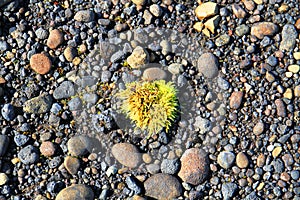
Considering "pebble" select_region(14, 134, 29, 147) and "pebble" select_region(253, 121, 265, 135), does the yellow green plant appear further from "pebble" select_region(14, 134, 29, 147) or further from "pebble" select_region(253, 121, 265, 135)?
"pebble" select_region(14, 134, 29, 147)

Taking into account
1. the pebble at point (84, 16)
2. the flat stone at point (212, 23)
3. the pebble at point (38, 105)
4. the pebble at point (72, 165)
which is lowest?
the pebble at point (72, 165)

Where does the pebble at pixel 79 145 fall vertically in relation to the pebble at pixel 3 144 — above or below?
below

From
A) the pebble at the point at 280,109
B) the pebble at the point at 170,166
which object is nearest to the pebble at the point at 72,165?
the pebble at the point at 170,166

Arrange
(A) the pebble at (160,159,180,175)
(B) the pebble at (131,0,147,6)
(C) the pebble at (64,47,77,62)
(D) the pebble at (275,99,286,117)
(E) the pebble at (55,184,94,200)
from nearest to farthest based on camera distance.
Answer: (E) the pebble at (55,184,94,200) → (A) the pebble at (160,159,180,175) → (D) the pebble at (275,99,286,117) → (C) the pebble at (64,47,77,62) → (B) the pebble at (131,0,147,6)

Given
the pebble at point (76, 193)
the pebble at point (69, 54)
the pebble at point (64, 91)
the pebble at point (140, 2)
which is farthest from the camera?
the pebble at point (140, 2)

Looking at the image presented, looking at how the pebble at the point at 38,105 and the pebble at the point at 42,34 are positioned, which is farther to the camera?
the pebble at the point at 42,34

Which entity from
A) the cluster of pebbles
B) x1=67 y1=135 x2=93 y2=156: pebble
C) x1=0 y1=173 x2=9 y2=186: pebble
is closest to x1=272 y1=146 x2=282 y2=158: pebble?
the cluster of pebbles

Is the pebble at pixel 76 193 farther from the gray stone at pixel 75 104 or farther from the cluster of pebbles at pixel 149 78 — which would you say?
the gray stone at pixel 75 104
